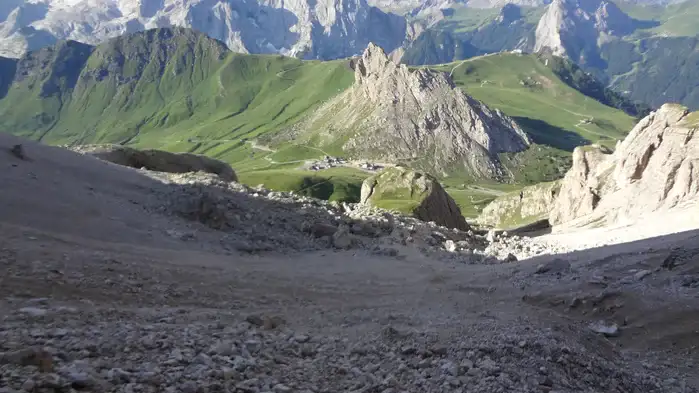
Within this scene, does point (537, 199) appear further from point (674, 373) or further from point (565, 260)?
point (674, 373)

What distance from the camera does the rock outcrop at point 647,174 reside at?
66.9m

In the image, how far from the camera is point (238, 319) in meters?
18.6

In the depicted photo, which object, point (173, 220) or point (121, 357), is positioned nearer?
point (121, 357)

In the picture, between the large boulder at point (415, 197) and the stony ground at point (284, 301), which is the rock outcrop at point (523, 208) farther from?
the stony ground at point (284, 301)

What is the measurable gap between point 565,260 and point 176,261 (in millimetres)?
22194

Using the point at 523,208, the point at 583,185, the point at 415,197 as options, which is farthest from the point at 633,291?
the point at 523,208

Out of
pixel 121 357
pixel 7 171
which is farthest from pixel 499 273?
pixel 7 171

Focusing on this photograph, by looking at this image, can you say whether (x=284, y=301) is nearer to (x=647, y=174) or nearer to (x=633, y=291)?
(x=633, y=291)

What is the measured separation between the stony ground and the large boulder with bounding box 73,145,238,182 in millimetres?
19345

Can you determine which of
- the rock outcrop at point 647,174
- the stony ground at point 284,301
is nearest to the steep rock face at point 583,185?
the rock outcrop at point 647,174

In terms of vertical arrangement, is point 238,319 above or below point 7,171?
below

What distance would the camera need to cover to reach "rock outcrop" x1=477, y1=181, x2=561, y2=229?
123 metres

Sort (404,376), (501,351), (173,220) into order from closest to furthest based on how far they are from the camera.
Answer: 1. (404,376)
2. (501,351)
3. (173,220)

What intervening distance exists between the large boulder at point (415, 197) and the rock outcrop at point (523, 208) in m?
37.3
